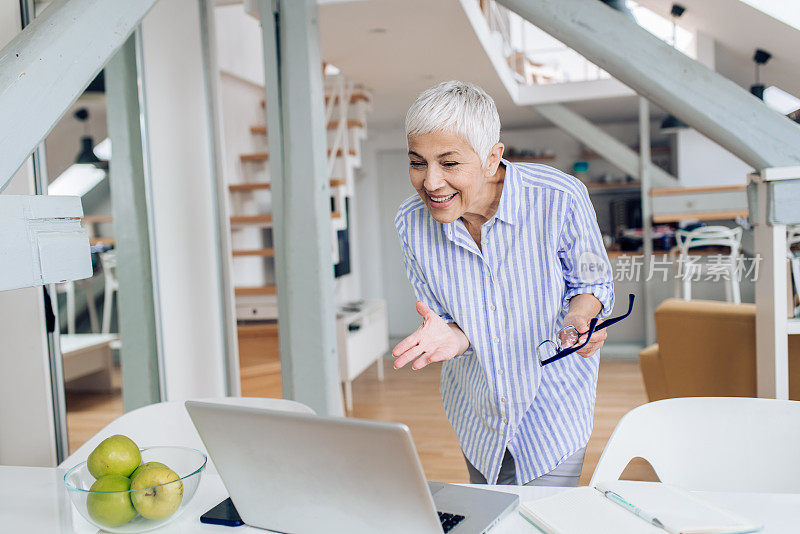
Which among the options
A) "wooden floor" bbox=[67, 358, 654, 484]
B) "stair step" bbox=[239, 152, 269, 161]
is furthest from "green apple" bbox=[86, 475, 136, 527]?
"stair step" bbox=[239, 152, 269, 161]

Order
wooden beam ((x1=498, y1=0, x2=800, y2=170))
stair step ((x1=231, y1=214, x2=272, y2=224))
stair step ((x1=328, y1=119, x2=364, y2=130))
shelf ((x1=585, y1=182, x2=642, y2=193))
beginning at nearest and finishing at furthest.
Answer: wooden beam ((x1=498, y1=0, x2=800, y2=170)), stair step ((x1=231, y1=214, x2=272, y2=224)), stair step ((x1=328, y1=119, x2=364, y2=130)), shelf ((x1=585, y1=182, x2=642, y2=193))

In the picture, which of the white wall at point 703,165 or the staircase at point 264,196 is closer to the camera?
the staircase at point 264,196

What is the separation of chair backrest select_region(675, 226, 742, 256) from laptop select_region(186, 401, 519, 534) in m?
5.47

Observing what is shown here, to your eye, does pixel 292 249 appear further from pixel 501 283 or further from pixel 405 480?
pixel 405 480

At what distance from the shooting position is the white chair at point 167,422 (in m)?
1.77

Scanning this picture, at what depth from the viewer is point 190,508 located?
1.23m

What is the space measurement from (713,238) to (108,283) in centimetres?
495

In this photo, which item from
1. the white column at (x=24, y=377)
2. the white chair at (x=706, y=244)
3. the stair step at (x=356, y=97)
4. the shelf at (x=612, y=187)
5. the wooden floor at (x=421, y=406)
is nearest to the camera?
the white column at (x=24, y=377)

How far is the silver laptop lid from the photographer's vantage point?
89 centimetres

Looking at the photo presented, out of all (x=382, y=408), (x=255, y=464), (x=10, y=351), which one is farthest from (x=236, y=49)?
(x=255, y=464)

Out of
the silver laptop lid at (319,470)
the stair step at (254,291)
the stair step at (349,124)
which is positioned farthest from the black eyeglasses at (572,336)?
the stair step at (349,124)

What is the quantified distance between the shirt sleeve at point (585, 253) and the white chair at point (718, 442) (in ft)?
0.99

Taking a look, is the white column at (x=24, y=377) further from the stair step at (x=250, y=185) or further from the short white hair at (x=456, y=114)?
the stair step at (x=250, y=185)

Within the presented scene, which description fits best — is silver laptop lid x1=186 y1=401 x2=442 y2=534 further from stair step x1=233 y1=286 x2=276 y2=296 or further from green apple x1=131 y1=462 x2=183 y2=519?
stair step x1=233 y1=286 x2=276 y2=296
